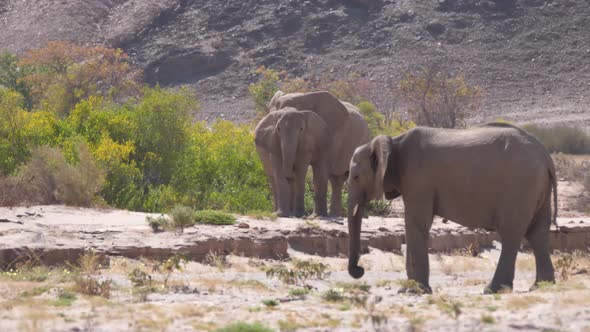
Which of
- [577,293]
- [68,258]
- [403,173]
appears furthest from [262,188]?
[577,293]

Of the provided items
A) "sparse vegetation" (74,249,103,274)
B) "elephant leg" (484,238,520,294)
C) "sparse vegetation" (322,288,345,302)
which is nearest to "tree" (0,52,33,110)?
"sparse vegetation" (74,249,103,274)

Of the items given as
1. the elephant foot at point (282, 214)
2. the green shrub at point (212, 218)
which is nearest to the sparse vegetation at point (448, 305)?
the green shrub at point (212, 218)

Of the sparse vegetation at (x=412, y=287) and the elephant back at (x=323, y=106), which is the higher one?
the elephant back at (x=323, y=106)

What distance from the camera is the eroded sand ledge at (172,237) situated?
1689cm

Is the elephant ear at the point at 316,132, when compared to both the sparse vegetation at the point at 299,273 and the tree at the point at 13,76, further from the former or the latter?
the tree at the point at 13,76

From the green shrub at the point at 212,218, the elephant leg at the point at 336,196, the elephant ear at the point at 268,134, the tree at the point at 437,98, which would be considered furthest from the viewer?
the tree at the point at 437,98

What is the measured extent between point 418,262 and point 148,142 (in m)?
15.6

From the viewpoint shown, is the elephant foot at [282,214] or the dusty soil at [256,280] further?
the elephant foot at [282,214]

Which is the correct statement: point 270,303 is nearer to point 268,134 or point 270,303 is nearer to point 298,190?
point 298,190

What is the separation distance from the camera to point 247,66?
8069 cm

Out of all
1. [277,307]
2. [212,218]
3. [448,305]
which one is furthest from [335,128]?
[448,305]

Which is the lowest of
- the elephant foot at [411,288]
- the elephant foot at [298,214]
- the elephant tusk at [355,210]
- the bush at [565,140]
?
the bush at [565,140]

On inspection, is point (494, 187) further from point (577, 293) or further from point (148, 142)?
point (148, 142)

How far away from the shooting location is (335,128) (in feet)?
79.2
